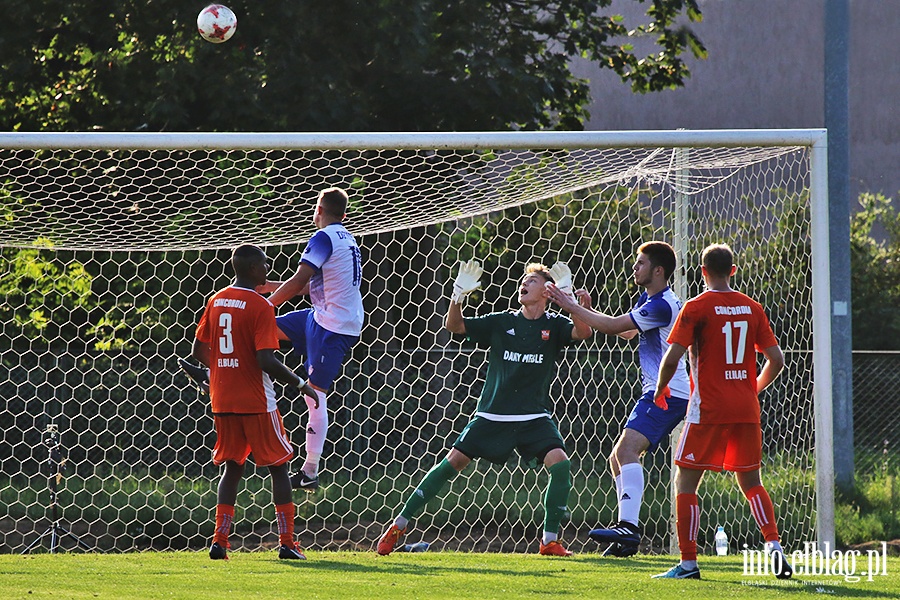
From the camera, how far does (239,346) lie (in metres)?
5.77

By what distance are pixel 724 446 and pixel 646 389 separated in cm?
130

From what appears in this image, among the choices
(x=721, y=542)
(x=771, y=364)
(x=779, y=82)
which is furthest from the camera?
(x=779, y=82)

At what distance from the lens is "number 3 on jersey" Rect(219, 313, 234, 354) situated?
574 cm

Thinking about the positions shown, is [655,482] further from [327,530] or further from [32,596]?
[32,596]

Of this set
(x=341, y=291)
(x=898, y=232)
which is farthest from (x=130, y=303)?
(x=898, y=232)

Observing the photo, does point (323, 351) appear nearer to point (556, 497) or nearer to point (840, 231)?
point (556, 497)

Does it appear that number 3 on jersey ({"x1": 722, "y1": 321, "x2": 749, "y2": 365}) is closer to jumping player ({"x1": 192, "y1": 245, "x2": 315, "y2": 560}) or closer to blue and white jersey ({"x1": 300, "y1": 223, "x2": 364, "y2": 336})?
jumping player ({"x1": 192, "y1": 245, "x2": 315, "y2": 560})

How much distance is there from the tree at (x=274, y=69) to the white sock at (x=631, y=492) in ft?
20.8

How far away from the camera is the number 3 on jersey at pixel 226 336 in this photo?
574 centimetres

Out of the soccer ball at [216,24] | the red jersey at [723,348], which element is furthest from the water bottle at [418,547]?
the soccer ball at [216,24]

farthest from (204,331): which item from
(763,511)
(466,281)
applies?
(763,511)

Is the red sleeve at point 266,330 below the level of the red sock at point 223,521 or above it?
above

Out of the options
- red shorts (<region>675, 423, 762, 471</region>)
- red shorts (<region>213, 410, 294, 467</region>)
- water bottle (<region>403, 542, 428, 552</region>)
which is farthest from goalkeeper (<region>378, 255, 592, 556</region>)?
red shorts (<region>675, 423, 762, 471</region>)

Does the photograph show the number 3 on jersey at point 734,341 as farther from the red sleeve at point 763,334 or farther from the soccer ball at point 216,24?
the soccer ball at point 216,24
